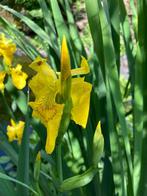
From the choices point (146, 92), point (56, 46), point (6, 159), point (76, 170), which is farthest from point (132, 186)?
point (6, 159)

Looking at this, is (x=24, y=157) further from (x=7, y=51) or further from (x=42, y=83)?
(x=7, y=51)

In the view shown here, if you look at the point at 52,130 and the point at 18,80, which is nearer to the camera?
the point at 52,130

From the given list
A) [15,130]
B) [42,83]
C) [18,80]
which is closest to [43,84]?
[42,83]

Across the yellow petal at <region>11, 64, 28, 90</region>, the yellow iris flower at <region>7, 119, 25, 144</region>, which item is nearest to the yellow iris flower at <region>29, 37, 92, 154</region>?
the yellow petal at <region>11, 64, 28, 90</region>

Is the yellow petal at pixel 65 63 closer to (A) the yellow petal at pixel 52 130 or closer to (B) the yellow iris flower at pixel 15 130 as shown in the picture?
(A) the yellow petal at pixel 52 130

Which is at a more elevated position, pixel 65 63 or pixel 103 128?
pixel 65 63

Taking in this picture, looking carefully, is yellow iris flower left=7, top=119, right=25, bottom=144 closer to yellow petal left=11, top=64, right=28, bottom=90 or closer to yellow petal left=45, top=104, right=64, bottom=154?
yellow petal left=11, top=64, right=28, bottom=90

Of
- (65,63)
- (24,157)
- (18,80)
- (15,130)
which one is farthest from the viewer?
(15,130)
